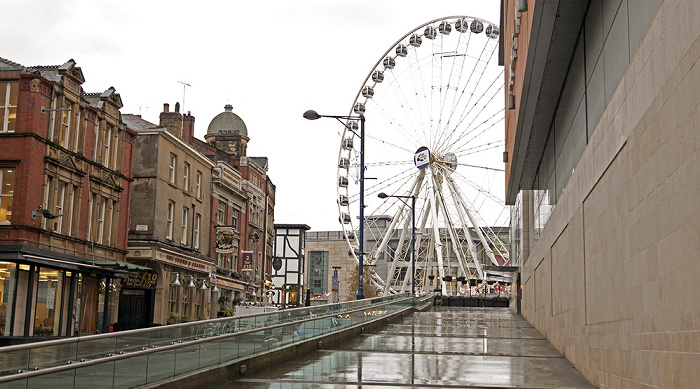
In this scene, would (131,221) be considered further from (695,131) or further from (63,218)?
(695,131)

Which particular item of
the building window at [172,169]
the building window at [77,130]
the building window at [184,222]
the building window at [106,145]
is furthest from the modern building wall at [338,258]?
the building window at [77,130]

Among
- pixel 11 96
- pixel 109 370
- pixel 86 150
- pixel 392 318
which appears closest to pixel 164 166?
pixel 86 150

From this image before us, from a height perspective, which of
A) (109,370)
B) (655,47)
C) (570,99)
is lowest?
(109,370)

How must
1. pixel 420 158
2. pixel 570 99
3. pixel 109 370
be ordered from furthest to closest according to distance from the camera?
pixel 420 158, pixel 570 99, pixel 109 370

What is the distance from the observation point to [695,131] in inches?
305

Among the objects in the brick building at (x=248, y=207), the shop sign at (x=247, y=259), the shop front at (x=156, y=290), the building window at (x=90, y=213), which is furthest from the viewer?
the brick building at (x=248, y=207)

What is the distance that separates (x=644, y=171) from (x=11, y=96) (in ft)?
92.5

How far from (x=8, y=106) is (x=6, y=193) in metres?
3.64

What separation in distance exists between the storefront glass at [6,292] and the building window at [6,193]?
215 cm

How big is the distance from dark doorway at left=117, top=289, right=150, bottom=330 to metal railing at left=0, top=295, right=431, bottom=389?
1059 inches

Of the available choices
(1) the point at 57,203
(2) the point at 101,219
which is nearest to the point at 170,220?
(2) the point at 101,219

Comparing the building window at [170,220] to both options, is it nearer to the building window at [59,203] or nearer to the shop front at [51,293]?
the shop front at [51,293]

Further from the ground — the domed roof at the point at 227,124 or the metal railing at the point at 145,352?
the domed roof at the point at 227,124

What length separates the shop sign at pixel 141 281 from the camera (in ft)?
145
